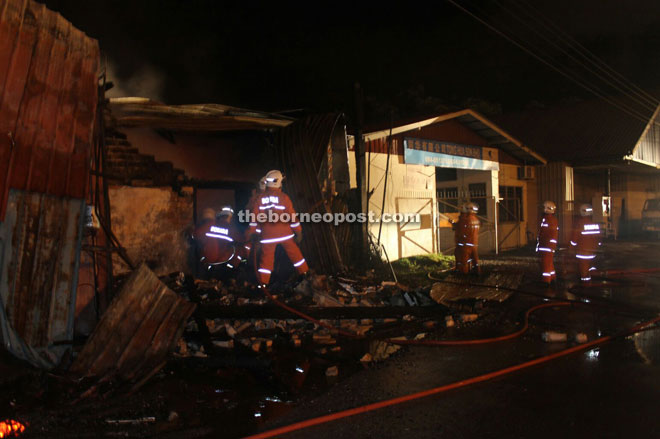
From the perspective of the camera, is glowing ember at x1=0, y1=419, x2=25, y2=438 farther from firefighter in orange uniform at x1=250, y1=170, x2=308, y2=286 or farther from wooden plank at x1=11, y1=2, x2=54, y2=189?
firefighter in orange uniform at x1=250, y1=170, x2=308, y2=286

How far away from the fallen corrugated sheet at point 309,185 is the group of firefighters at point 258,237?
376 millimetres

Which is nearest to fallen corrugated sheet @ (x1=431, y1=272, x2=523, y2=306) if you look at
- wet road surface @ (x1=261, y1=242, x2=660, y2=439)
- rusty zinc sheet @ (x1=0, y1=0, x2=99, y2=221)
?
wet road surface @ (x1=261, y1=242, x2=660, y2=439)

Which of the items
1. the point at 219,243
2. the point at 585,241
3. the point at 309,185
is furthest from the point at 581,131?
the point at 219,243

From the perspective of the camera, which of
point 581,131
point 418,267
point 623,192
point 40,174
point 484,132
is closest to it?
point 40,174

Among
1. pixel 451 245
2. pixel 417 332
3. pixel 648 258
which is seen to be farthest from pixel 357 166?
pixel 648 258

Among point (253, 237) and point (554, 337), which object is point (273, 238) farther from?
point (554, 337)

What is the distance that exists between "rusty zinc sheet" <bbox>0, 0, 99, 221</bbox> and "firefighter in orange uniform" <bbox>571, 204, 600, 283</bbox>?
8.97m

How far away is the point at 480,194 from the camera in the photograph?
49.3 feet

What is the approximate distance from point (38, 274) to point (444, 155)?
1103 cm

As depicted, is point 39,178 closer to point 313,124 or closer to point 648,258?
point 313,124

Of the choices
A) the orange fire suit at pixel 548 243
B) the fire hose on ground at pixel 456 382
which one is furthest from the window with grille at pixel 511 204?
the fire hose on ground at pixel 456 382

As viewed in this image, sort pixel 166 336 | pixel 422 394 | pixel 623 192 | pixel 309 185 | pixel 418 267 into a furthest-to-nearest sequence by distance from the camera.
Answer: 1. pixel 623 192
2. pixel 418 267
3. pixel 309 185
4. pixel 166 336
5. pixel 422 394

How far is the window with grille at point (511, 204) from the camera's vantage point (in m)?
16.1

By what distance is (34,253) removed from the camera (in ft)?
13.8
